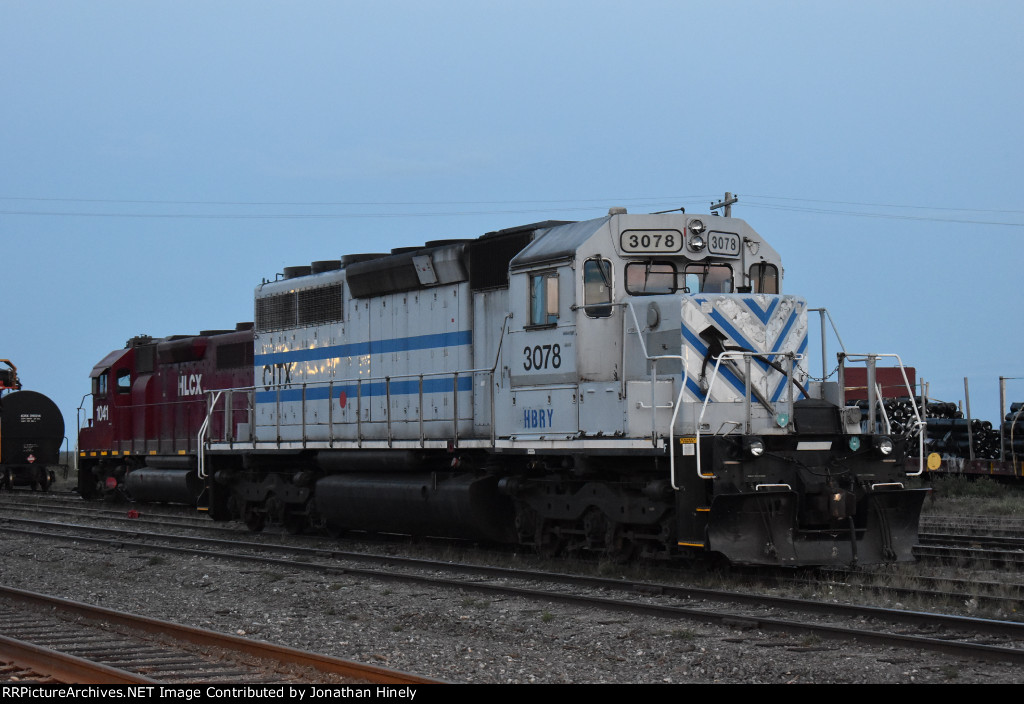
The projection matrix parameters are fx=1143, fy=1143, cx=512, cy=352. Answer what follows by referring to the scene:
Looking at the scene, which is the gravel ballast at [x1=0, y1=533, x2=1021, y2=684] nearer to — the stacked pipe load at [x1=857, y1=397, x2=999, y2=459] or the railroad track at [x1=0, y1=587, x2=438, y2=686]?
the railroad track at [x1=0, y1=587, x2=438, y2=686]

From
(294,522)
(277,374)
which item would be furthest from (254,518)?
(277,374)

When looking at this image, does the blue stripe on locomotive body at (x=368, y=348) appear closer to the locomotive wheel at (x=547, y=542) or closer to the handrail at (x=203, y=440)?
the handrail at (x=203, y=440)

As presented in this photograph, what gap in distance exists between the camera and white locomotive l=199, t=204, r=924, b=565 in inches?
418

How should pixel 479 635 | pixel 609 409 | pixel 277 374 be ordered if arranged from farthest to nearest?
pixel 277 374 → pixel 609 409 → pixel 479 635

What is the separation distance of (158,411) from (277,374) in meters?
6.56

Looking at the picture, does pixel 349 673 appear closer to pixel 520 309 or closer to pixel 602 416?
pixel 602 416

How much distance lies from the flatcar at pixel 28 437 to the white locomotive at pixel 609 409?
60.1 ft

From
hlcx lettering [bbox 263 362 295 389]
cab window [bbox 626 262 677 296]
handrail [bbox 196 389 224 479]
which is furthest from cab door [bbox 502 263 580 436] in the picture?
handrail [bbox 196 389 224 479]

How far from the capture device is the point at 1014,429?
73.2 feet

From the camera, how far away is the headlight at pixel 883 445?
36.3 ft

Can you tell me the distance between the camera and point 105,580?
12.2 m

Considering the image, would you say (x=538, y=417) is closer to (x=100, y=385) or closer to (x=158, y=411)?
(x=158, y=411)

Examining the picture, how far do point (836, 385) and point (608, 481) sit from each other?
2535mm

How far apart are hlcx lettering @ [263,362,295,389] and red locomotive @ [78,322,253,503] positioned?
726 mm
